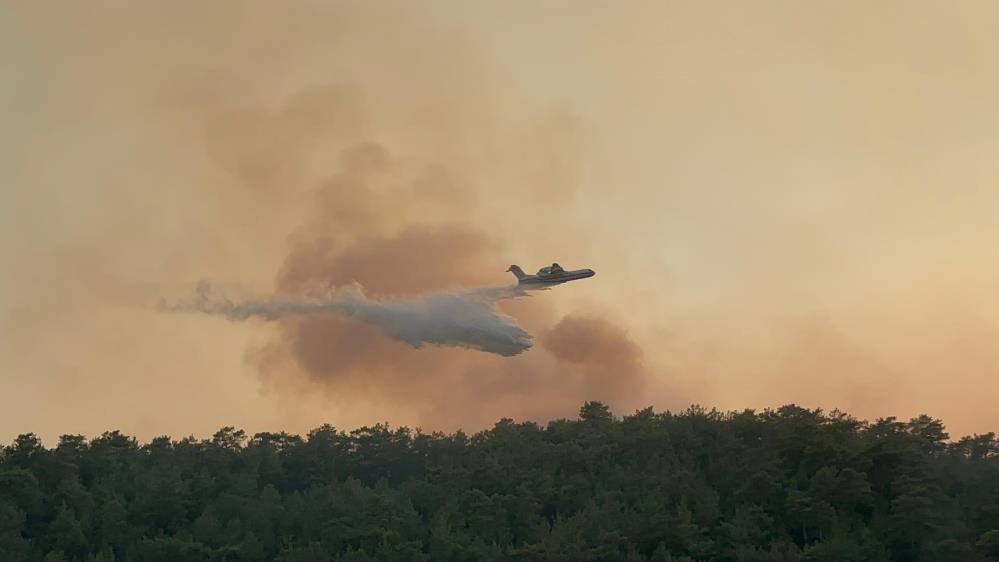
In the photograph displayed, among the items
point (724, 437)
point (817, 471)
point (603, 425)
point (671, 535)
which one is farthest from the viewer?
point (603, 425)

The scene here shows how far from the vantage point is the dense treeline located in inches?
3386

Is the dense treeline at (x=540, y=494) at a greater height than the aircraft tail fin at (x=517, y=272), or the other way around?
the aircraft tail fin at (x=517, y=272)

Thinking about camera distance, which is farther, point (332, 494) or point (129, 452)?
point (129, 452)

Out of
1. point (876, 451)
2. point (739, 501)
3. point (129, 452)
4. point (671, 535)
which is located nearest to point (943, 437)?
point (876, 451)

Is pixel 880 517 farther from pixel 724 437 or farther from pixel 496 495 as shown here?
pixel 496 495

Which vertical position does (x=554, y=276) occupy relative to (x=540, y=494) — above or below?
above

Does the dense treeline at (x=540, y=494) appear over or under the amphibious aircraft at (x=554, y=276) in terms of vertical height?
under

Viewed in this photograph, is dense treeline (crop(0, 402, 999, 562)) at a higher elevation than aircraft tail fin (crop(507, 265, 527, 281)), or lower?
lower

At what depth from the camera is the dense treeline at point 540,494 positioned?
282 ft

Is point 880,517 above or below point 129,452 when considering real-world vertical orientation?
below

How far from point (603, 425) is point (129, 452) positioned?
43.1 metres

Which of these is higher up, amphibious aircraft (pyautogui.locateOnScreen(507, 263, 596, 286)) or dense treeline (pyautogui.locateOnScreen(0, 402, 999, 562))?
amphibious aircraft (pyautogui.locateOnScreen(507, 263, 596, 286))

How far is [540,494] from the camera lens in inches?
3799

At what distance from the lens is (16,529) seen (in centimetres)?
9344
